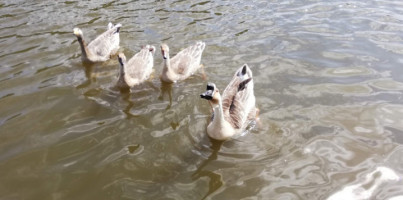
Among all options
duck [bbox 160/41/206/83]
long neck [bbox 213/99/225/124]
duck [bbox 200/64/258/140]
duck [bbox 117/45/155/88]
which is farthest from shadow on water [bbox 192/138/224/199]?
duck [bbox 117/45/155/88]

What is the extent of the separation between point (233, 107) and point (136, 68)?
3.01 metres

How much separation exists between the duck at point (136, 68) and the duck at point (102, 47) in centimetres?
108

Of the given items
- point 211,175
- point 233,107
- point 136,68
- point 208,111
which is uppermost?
point 136,68

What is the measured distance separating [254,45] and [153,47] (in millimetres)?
2640

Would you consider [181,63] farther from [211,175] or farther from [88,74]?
[211,175]

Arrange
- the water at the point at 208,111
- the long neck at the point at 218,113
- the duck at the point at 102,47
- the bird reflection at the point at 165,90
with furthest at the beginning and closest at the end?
the duck at the point at 102,47 < the bird reflection at the point at 165,90 < the long neck at the point at 218,113 < the water at the point at 208,111

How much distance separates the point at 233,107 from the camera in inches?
275

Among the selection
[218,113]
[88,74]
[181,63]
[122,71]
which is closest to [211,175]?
[218,113]

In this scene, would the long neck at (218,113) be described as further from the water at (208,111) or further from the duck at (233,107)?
the water at (208,111)

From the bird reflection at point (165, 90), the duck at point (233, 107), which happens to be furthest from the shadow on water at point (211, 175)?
the bird reflection at point (165, 90)

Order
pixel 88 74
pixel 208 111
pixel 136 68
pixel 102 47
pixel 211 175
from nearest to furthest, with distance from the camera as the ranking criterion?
1. pixel 211 175
2. pixel 208 111
3. pixel 136 68
4. pixel 88 74
5. pixel 102 47

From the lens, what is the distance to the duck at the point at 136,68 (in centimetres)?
820

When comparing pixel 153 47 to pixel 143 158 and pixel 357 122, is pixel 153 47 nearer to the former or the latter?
pixel 143 158

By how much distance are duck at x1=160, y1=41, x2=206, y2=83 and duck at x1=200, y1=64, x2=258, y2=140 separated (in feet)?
4.84
